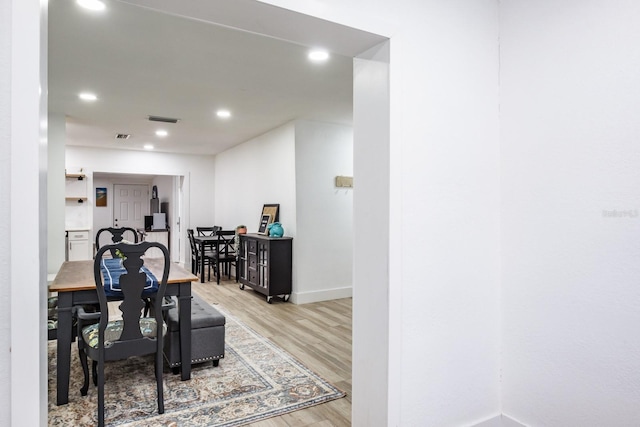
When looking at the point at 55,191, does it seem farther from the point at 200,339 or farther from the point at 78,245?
the point at 200,339

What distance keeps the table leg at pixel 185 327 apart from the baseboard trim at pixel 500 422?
1.95 meters

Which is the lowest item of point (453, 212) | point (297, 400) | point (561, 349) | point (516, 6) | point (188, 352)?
point (297, 400)

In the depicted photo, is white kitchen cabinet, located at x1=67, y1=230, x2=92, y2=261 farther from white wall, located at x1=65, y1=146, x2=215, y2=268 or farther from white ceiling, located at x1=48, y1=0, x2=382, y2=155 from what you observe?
white ceiling, located at x1=48, y1=0, x2=382, y2=155

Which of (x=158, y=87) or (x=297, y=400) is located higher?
(x=158, y=87)

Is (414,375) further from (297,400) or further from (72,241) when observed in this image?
(72,241)

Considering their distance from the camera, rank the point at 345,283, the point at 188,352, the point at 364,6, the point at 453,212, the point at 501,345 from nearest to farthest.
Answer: the point at 364,6
the point at 453,212
the point at 501,345
the point at 188,352
the point at 345,283

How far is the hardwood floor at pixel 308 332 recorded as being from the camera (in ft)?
7.97

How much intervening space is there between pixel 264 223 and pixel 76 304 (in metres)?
3.58

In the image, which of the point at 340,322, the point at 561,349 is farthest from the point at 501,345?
the point at 340,322

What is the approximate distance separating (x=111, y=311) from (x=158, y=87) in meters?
2.77

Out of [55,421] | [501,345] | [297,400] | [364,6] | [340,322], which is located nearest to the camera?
[364,6]

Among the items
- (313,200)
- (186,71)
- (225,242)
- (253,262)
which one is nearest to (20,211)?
(186,71)

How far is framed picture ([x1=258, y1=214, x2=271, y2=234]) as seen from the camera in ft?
19.3

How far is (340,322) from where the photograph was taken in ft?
14.4
